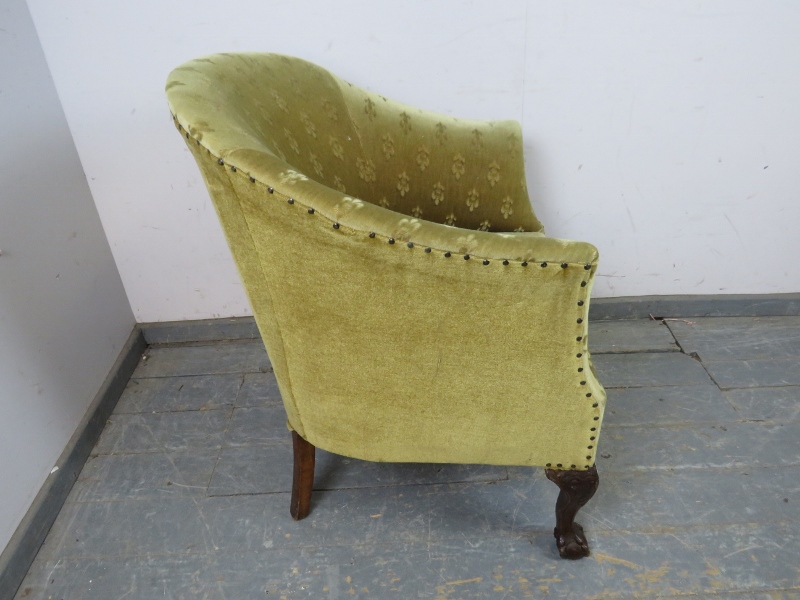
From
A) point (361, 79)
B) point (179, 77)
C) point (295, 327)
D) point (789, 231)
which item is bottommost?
point (789, 231)

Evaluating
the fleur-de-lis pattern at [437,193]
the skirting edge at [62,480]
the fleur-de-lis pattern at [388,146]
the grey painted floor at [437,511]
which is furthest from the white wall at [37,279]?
the fleur-de-lis pattern at [437,193]

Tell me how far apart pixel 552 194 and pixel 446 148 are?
1.39 feet

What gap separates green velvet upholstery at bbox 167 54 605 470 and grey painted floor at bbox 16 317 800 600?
0.75 feet

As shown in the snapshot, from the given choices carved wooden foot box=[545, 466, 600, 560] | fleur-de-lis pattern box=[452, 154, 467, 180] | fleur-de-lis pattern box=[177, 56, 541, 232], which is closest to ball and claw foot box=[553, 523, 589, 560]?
carved wooden foot box=[545, 466, 600, 560]

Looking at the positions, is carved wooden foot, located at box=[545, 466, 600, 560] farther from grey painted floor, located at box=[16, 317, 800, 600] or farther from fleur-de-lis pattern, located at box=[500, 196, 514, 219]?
fleur-de-lis pattern, located at box=[500, 196, 514, 219]

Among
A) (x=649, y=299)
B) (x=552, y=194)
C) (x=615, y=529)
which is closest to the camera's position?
(x=615, y=529)

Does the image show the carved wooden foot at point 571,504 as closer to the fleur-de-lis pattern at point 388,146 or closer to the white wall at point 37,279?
the fleur-de-lis pattern at point 388,146

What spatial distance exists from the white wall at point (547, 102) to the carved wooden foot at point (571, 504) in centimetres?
79

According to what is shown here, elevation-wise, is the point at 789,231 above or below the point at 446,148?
below

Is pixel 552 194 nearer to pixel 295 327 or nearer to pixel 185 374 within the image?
pixel 295 327

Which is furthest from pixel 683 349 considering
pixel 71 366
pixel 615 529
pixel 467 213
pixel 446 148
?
pixel 71 366

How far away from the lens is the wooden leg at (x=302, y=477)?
42.7 inches

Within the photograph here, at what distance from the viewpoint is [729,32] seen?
131cm

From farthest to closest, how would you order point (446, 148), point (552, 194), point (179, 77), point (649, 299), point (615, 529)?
point (649, 299)
point (552, 194)
point (446, 148)
point (615, 529)
point (179, 77)
